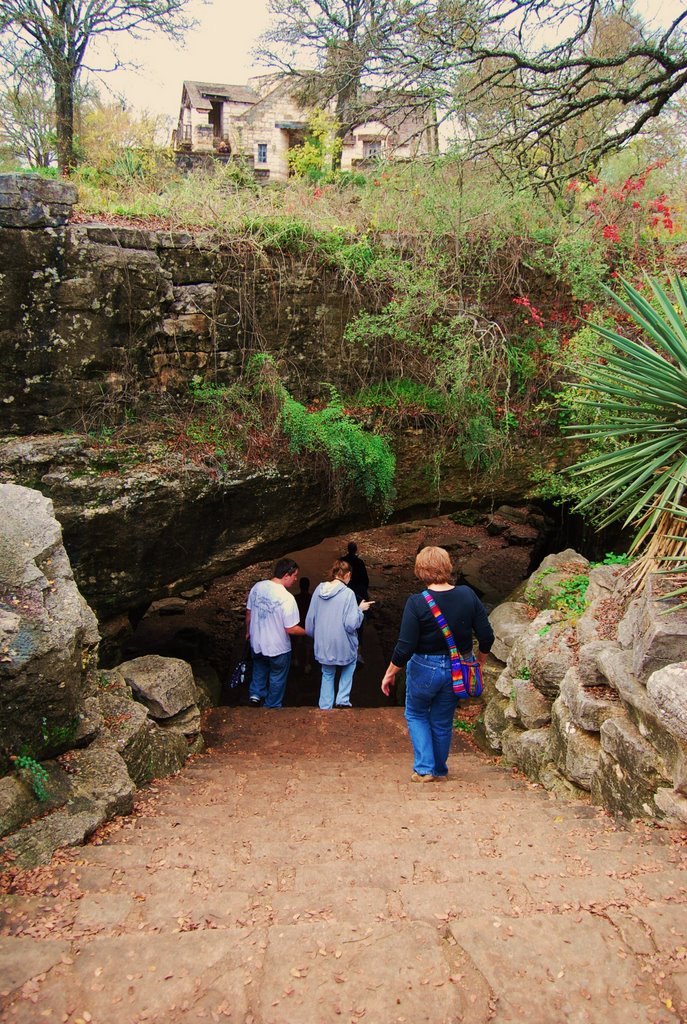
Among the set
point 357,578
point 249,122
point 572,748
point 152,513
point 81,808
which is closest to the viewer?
point 81,808

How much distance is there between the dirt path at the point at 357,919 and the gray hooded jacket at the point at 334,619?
2.71 metres

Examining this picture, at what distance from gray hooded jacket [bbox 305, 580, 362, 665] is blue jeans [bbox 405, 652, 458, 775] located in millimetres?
2147

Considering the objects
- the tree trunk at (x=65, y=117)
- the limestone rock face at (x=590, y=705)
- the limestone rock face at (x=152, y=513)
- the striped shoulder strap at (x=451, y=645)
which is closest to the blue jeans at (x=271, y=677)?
the limestone rock face at (x=152, y=513)

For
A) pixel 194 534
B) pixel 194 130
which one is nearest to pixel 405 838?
pixel 194 534

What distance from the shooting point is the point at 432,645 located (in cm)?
502

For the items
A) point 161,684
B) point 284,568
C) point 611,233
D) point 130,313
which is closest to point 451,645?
point 284,568

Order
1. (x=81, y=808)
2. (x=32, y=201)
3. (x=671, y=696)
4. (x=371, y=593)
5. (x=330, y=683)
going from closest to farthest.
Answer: (x=671, y=696), (x=81, y=808), (x=32, y=201), (x=330, y=683), (x=371, y=593)

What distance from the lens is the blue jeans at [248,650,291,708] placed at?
25.8 feet

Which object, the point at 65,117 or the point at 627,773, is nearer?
the point at 627,773

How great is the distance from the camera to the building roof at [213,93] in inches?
1268

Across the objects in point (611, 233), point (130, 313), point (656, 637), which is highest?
point (611, 233)

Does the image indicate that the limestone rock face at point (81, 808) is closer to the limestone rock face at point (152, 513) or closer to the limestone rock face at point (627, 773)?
the limestone rock face at point (627, 773)

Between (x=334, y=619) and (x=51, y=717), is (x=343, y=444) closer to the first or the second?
(x=334, y=619)

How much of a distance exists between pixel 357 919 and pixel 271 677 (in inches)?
197
